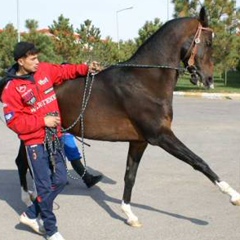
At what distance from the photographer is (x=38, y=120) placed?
3.92 m

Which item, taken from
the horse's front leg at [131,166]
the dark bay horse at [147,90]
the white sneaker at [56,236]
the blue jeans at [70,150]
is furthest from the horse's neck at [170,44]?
the blue jeans at [70,150]

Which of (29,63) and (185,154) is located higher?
(29,63)

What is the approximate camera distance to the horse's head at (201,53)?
4.52m

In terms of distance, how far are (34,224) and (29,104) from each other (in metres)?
1.27

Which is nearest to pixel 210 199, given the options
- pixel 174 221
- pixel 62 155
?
pixel 174 221

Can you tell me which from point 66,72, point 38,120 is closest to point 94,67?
point 66,72

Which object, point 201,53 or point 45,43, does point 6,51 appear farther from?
point 201,53

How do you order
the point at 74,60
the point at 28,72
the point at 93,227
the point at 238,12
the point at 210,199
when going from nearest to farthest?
the point at 28,72, the point at 93,227, the point at 210,199, the point at 238,12, the point at 74,60

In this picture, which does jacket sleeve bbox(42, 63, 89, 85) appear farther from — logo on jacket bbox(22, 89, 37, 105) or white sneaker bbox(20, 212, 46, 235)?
white sneaker bbox(20, 212, 46, 235)

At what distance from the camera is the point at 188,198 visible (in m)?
5.52

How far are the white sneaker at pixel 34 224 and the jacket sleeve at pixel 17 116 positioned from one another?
107cm

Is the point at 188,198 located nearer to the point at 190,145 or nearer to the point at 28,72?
the point at 28,72

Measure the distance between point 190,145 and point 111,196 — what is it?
330cm

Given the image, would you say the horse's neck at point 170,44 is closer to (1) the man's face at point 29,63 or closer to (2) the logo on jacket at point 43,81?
(2) the logo on jacket at point 43,81
